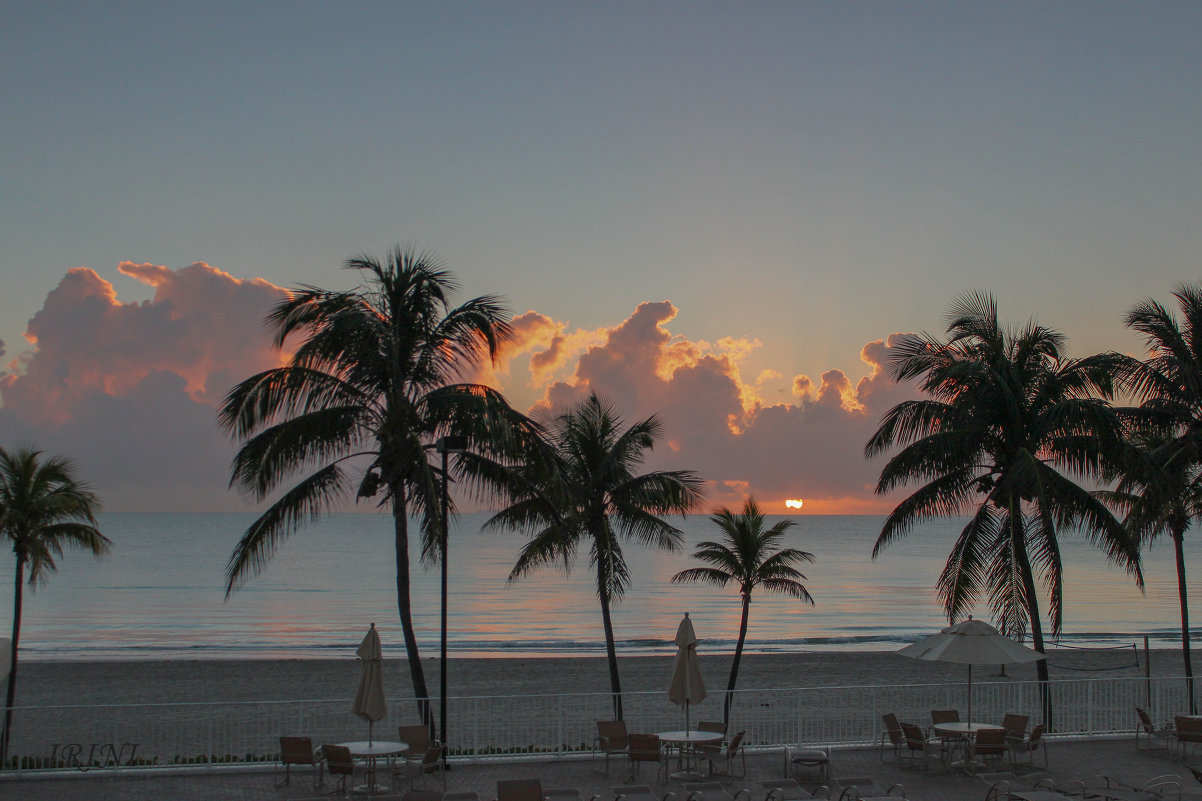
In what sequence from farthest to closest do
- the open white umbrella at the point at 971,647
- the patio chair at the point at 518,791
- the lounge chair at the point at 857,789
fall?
1. the open white umbrella at the point at 971,647
2. the lounge chair at the point at 857,789
3. the patio chair at the point at 518,791

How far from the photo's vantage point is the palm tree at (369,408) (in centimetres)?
1512

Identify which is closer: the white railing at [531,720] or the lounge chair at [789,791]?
the lounge chair at [789,791]

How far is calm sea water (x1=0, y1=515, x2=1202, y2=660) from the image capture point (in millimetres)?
45125

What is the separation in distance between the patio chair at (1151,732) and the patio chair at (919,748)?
3217 mm

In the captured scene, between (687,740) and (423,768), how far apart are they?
142 inches

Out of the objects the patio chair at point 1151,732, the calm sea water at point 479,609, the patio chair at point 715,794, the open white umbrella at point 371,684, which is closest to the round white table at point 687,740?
the patio chair at point 715,794

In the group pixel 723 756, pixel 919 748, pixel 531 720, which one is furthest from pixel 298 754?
pixel 531 720

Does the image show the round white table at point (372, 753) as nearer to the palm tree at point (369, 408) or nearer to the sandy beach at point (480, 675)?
the palm tree at point (369, 408)

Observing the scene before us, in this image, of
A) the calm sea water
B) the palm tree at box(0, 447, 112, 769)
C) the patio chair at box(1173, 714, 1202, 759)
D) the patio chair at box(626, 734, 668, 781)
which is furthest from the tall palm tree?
the calm sea water

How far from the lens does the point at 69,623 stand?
52.4 meters

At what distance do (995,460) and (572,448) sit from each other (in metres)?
8.85

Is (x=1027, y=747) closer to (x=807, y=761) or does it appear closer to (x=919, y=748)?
(x=919, y=748)

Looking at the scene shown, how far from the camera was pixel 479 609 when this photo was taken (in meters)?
60.8

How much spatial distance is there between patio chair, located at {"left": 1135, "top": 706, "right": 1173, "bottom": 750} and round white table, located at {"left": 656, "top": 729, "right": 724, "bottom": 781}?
6.91 metres
